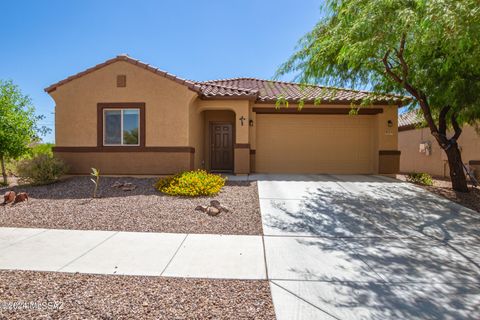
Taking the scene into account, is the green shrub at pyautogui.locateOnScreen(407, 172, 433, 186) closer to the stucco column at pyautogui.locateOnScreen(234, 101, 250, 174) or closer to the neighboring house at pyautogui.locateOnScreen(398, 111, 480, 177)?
the neighboring house at pyautogui.locateOnScreen(398, 111, 480, 177)

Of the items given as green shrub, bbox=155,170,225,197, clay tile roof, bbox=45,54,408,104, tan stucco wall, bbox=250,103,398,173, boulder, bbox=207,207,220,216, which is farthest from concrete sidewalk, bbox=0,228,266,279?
tan stucco wall, bbox=250,103,398,173

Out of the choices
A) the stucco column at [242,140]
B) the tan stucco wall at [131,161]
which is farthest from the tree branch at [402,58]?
the tan stucco wall at [131,161]

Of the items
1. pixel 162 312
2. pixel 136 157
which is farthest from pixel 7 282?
pixel 136 157

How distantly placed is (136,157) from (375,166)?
10.7 metres

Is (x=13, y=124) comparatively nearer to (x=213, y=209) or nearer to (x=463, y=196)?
(x=213, y=209)

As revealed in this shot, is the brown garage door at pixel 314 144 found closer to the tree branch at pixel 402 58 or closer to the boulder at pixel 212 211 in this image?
the tree branch at pixel 402 58

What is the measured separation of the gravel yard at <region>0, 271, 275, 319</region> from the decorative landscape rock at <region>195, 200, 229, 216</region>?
308 cm

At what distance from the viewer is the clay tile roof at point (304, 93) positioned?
12182 mm

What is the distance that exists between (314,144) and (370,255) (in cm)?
942

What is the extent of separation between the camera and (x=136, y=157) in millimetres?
11266

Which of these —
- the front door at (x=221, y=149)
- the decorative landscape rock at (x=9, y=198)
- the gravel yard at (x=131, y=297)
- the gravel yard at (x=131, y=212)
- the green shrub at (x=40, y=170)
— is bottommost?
the gravel yard at (x=131, y=297)

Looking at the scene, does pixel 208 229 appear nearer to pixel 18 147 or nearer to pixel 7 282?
pixel 7 282

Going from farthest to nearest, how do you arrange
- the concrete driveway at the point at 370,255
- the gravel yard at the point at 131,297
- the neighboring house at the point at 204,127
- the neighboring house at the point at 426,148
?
1. the neighboring house at the point at 426,148
2. the neighboring house at the point at 204,127
3. the concrete driveway at the point at 370,255
4. the gravel yard at the point at 131,297

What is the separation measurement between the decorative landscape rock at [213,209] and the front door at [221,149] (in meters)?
6.87
